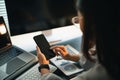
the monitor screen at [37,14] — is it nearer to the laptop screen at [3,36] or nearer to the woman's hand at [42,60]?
the laptop screen at [3,36]

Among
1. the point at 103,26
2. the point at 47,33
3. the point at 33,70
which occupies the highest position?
the point at 103,26

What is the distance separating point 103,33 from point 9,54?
0.57 metres

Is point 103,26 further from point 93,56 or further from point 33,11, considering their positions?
point 33,11

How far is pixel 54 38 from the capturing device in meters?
1.35

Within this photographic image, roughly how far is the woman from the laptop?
13.8 inches

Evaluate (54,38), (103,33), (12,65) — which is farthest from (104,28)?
(54,38)

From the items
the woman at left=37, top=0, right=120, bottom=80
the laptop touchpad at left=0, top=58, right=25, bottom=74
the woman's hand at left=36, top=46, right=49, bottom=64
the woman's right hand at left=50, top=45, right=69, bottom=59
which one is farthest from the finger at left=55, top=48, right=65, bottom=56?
the woman at left=37, top=0, right=120, bottom=80

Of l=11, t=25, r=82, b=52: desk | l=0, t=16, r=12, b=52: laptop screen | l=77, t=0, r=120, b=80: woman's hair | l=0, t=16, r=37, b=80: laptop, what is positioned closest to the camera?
l=77, t=0, r=120, b=80: woman's hair

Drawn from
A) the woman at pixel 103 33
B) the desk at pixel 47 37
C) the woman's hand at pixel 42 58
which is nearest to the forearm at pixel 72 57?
the woman's hand at pixel 42 58

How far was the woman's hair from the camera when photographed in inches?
24.4

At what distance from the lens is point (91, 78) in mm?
742

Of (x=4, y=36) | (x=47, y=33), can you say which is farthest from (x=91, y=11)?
(x=47, y=33)

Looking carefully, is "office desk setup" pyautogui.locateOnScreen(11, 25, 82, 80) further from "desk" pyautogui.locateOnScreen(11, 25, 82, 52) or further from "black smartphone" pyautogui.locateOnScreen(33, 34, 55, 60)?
"black smartphone" pyautogui.locateOnScreen(33, 34, 55, 60)

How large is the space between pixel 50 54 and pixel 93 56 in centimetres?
28
